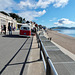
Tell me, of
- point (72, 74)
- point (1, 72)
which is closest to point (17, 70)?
point (1, 72)

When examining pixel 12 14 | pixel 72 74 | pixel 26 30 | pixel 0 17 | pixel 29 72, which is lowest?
pixel 29 72

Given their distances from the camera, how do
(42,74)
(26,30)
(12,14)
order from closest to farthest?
(42,74), (26,30), (12,14)

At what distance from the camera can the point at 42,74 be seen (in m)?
3.41

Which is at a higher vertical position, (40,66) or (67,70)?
(67,70)

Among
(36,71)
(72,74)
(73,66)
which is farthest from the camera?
(36,71)

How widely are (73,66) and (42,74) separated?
1.20 meters

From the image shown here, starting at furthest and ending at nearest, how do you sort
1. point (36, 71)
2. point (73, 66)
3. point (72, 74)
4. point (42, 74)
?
point (36, 71), point (42, 74), point (73, 66), point (72, 74)

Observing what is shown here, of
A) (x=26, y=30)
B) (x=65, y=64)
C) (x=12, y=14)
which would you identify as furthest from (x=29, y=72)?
(x=12, y=14)

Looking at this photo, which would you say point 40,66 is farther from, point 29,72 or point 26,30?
point 26,30

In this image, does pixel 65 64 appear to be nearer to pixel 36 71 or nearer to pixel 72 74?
pixel 72 74

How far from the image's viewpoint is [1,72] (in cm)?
350

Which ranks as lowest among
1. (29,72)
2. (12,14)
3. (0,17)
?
(29,72)

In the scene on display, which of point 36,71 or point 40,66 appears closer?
point 36,71

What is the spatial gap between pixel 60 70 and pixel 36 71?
3.75ft
